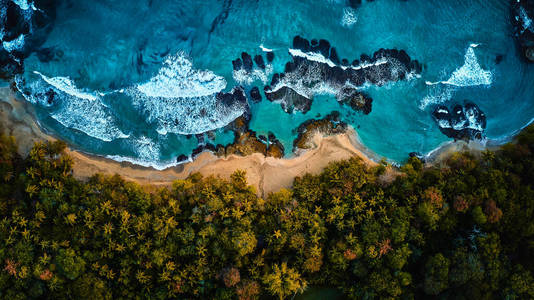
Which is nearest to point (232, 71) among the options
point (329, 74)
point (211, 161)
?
point (211, 161)

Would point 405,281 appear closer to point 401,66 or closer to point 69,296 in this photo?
point 401,66

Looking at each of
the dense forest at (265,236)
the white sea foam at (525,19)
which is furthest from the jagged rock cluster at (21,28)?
the white sea foam at (525,19)

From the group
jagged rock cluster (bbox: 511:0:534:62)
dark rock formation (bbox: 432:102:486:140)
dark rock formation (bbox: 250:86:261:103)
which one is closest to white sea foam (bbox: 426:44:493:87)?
dark rock formation (bbox: 432:102:486:140)

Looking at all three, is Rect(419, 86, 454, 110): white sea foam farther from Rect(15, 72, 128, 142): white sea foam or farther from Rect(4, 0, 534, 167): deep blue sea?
Rect(15, 72, 128, 142): white sea foam

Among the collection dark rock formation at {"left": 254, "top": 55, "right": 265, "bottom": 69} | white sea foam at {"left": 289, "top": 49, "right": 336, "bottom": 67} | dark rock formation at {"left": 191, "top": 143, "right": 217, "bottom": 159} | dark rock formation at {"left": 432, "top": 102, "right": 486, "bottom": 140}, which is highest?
white sea foam at {"left": 289, "top": 49, "right": 336, "bottom": 67}

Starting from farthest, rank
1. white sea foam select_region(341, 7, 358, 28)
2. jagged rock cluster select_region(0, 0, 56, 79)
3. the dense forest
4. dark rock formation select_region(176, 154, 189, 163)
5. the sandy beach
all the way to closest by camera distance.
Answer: white sea foam select_region(341, 7, 358, 28), dark rock formation select_region(176, 154, 189, 163), jagged rock cluster select_region(0, 0, 56, 79), the sandy beach, the dense forest

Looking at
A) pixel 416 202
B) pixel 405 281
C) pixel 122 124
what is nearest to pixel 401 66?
pixel 416 202

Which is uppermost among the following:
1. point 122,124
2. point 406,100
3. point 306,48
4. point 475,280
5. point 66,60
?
point 306,48
